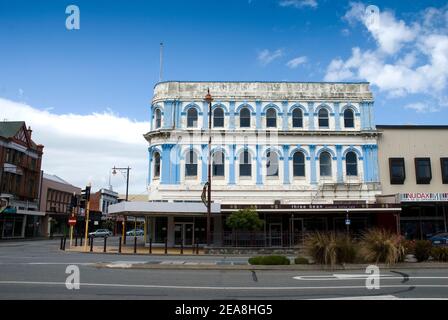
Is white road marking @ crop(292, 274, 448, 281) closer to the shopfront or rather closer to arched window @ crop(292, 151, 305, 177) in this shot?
arched window @ crop(292, 151, 305, 177)

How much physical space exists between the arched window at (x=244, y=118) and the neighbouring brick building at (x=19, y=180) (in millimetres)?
27476

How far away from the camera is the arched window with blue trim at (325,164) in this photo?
33375 mm

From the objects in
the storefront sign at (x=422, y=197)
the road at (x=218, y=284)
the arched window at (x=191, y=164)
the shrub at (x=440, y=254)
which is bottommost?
A: the road at (x=218, y=284)

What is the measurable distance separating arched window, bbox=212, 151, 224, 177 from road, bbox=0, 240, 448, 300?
18048 mm

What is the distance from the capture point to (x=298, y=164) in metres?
33.4

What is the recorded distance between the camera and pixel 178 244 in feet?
108

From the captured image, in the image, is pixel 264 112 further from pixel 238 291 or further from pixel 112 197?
pixel 112 197

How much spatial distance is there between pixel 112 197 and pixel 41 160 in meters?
30.4

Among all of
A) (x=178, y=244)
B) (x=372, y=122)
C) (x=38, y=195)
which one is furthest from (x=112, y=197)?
(x=372, y=122)

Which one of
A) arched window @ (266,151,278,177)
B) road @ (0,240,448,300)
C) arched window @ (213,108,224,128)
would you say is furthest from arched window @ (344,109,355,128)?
road @ (0,240,448,300)

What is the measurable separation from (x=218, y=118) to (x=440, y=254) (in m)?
20.4

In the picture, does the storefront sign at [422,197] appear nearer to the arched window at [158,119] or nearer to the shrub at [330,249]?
the shrub at [330,249]

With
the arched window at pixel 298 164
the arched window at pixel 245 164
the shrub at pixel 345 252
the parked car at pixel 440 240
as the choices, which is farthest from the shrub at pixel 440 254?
the arched window at pixel 245 164

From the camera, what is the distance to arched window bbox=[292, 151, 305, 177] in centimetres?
3328
